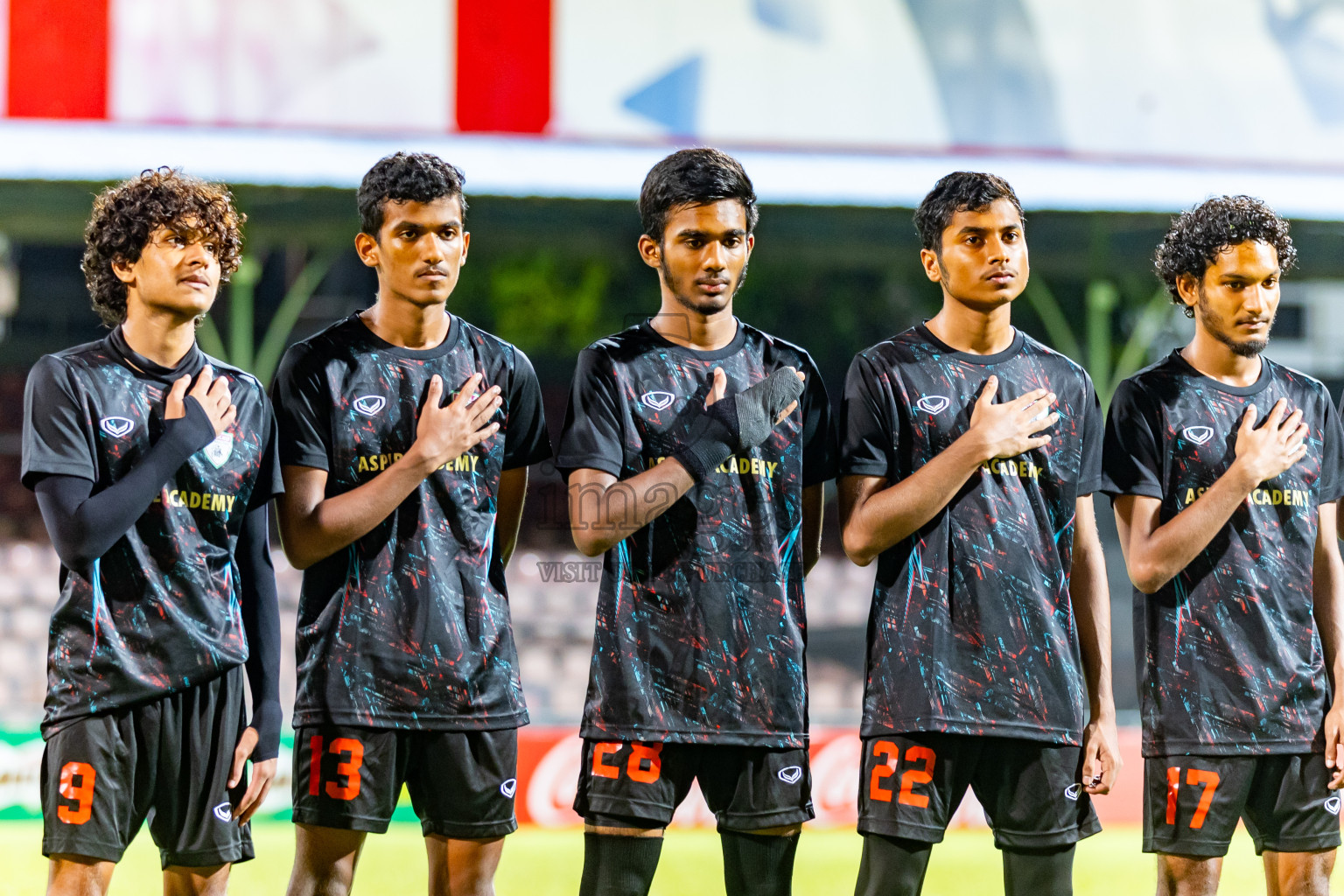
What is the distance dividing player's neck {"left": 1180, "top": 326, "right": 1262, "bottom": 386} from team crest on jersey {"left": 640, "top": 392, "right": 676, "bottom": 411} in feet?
4.73

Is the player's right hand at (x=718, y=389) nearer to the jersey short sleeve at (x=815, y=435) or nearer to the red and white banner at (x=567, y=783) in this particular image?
the jersey short sleeve at (x=815, y=435)

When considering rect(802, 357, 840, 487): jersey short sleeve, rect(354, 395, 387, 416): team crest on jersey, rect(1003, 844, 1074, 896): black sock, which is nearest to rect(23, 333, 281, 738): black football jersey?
rect(354, 395, 387, 416): team crest on jersey

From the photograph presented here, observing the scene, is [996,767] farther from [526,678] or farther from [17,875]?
[526,678]

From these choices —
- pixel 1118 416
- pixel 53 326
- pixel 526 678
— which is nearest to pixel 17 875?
pixel 526 678

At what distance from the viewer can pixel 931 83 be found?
8.55 m

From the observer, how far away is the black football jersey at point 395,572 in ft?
10.1

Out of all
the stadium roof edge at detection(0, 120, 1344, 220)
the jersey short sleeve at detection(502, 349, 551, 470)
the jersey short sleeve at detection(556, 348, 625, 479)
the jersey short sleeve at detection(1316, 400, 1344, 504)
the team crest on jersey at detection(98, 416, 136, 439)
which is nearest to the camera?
the team crest on jersey at detection(98, 416, 136, 439)

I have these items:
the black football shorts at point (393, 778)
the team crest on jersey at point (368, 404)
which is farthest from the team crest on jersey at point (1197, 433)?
the team crest on jersey at point (368, 404)

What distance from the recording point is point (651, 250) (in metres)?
3.25

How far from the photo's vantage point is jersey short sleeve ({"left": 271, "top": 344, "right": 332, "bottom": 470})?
3.13 meters

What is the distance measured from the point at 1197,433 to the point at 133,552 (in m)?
2.60

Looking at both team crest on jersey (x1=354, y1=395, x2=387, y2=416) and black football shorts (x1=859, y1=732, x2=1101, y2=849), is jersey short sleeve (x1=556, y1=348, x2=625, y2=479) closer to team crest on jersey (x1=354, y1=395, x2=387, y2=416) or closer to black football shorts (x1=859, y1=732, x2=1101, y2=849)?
team crest on jersey (x1=354, y1=395, x2=387, y2=416)

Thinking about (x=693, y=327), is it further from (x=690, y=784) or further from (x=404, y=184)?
(x=690, y=784)

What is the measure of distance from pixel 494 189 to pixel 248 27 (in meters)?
2.06
